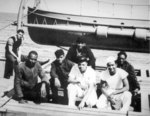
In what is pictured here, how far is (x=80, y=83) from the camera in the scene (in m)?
1.60

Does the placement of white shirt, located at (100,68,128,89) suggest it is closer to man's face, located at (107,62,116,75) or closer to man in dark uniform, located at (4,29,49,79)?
man's face, located at (107,62,116,75)

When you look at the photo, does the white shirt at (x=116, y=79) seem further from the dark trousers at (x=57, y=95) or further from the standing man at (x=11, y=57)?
the standing man at (x=11, y=57)

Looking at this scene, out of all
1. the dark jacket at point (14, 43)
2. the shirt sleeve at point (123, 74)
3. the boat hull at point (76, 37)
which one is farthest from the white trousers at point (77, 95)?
the boat hull at point (76, 37)

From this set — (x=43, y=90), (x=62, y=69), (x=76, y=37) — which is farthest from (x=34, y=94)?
(x=76, y=37)

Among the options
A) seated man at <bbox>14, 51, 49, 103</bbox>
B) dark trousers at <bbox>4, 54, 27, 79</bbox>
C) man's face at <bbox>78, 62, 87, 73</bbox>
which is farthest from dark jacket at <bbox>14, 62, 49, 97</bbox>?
dark trousers at <bbox>4, 54, 27, 79</bbox>

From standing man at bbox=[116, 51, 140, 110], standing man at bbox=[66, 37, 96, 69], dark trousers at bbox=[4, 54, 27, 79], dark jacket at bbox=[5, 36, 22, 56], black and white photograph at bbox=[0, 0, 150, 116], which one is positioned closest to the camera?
black and white photograph at bbox=[0, 0, 150, 116]

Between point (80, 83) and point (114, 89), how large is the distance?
0.24 m

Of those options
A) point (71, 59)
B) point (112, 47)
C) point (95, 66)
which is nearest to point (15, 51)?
point (71, 59)

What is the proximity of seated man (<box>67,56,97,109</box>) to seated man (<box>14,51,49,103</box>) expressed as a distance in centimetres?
18

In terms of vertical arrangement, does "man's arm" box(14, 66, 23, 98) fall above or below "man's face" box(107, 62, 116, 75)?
below

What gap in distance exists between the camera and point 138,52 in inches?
145

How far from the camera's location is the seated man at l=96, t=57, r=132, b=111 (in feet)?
5.02

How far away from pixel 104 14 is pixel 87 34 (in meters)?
0.92

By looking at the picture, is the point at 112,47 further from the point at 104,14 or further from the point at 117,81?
the point at 117,81
